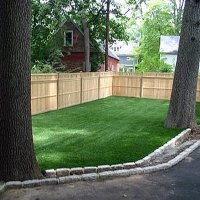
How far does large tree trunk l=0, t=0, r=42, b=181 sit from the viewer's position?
3.62 m

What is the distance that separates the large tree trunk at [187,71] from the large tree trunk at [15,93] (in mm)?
5174

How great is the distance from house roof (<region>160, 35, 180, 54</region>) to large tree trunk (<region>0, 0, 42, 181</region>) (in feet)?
82.3

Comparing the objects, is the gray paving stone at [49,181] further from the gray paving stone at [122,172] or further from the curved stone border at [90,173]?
the gray paving stone at [122,172]

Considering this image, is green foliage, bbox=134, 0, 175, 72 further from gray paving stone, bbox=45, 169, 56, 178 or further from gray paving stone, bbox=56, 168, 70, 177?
gray paving stone, bbox=45, 169, 56, 178

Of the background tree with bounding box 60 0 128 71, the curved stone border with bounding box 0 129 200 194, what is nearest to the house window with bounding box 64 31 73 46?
the background tree with bounding box 60 0 128 71

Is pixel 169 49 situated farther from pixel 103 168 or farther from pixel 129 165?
pixel 103 168

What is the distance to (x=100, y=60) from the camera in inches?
965

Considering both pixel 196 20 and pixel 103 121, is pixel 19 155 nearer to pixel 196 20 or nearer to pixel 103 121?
pixel 103 121

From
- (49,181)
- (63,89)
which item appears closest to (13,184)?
(49,181)

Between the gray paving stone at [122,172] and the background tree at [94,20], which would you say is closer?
the gray paving stone at [122,172]

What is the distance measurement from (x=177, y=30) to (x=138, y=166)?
35.7 meters

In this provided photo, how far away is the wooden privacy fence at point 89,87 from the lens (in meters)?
10.3

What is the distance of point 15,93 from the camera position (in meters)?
3.74

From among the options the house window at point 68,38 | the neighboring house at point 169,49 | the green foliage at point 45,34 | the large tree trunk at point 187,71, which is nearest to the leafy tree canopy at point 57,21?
the green foliage at point 45,34
